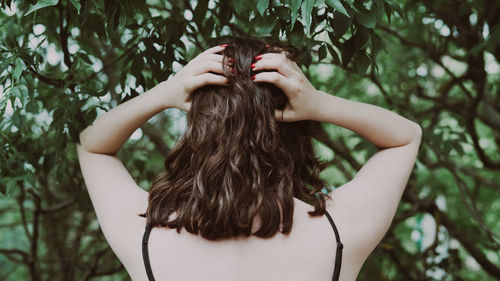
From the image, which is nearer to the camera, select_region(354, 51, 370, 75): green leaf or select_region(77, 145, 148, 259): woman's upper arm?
select_region(77, 145, 148, 259): woman's upper arm

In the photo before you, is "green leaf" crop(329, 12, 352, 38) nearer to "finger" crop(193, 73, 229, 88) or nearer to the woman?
the woman

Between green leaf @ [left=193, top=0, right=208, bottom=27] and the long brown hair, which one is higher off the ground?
green leaf @ [left=193, top=0, right=208, bottom=27]

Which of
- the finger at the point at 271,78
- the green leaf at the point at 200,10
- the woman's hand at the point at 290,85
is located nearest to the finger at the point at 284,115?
the woman's hand at the point at 290,85

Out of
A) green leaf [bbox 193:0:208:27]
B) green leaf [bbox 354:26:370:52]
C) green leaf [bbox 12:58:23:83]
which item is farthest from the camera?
green leaf [bbox 193:0:208:27]

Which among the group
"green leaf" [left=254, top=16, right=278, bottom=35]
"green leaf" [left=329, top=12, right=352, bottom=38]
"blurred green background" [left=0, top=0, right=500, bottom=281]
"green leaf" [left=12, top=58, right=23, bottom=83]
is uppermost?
"green leaf" [left=12, top=58, right=23, bottom=83]

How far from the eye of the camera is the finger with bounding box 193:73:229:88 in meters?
1.52

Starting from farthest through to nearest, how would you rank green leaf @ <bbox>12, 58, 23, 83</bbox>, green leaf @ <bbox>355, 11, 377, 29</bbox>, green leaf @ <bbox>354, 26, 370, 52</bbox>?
green leaf @ <bbox>354, 26, 370, 52</bbox> < green leaf @ <bbox>355, 11, 377, 29</bbox> < green leaf @ <bbox>12, 58, 23, 83</bbox>

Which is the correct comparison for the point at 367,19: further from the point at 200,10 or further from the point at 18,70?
the point at 18,70

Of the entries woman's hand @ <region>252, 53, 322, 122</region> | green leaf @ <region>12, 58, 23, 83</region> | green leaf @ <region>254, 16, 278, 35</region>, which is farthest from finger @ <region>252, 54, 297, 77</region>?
green leaf @ <region>12, 58, 23, 83</region>

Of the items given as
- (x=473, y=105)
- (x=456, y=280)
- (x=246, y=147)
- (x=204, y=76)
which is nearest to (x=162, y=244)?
(x=246, y=147)

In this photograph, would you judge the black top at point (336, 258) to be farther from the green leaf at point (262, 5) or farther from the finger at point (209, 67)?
the green leaf at point (262, 5)

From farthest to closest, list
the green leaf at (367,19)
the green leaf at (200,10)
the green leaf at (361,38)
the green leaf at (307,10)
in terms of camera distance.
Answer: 1. the green leaf at (200,10)
2. the green leaf at (361,38)
3. the green leaf at (367,19)
4. the green leaf at (307,10)

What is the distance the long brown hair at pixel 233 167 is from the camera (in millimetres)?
1479

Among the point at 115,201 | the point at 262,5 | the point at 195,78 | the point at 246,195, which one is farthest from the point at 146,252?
the point at 262,5
